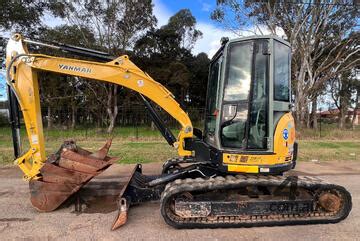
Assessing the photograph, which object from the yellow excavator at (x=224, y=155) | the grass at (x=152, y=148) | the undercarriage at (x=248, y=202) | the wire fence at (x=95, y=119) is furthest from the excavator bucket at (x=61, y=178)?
the wire fence at (x=95, y=119)

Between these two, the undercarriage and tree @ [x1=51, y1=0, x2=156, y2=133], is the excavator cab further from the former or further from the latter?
tree @ [x1=51, y1=0, x2=156, y2=133]

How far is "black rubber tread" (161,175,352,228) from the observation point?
4422mm

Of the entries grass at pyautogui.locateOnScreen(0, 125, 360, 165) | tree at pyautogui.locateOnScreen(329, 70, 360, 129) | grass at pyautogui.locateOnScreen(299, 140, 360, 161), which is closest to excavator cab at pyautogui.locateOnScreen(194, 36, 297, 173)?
grass at pyautogui.locateOnScreen(0, 125, 360, 165)

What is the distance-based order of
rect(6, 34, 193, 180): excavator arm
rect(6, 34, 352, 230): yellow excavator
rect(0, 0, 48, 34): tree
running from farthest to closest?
rect(0, 0, 48, 34): tree, rect(6, 34, 193, 180): excavator arm, rect(6, 34, 352, 230): yellow excavator

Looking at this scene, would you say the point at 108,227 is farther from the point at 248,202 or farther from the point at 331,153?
the point at 331,153

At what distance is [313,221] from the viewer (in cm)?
457

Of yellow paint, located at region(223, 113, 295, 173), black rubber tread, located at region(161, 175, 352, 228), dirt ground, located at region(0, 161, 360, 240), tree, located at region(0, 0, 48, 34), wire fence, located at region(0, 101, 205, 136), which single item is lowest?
dirt ground, located at region(0, 161, 360, 240)

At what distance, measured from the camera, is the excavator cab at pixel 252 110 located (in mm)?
4719

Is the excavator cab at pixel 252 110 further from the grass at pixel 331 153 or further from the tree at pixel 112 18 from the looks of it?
the tree at pixel 112 18

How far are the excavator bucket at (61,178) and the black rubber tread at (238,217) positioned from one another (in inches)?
58.7

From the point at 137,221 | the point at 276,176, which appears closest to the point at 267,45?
the point at 276,176

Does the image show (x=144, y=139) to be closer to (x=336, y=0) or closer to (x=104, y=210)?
(x=104, y=210)

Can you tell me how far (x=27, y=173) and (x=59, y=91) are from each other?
27.0 m

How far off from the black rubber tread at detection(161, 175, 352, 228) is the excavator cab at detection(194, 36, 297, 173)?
0.74ft
